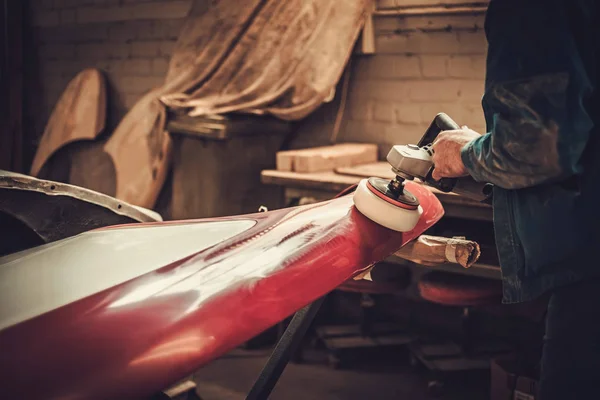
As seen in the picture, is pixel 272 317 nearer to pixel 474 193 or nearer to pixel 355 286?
pixel 474 193

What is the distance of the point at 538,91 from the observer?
1.09m

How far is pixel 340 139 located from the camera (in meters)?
3.84

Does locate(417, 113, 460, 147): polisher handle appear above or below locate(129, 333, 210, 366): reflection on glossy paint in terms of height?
above

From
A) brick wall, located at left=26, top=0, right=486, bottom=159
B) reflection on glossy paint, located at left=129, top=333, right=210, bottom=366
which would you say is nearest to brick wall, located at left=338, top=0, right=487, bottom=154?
brick wall, located at left=26, top=0, right=486, bottom=159

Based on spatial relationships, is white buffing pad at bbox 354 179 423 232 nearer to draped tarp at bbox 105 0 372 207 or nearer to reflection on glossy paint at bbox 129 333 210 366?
reflection on glossy paint at bbox 129 333 210 366

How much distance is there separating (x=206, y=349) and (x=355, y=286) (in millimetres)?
2078

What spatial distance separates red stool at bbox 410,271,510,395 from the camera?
2.69 m

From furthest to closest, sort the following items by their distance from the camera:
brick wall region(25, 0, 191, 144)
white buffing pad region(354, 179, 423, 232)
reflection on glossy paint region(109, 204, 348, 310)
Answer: brick wall region(25, 0, 191, 144) < white buffing pad region(354, 179, 423, 232) < reflection on glossy paint region(109, 204, 348, 310)

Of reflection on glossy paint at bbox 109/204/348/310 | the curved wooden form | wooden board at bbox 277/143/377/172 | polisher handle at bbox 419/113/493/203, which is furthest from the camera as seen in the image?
wooden board at bbox 277/143/377/172

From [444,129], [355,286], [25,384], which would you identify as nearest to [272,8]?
[355,286]

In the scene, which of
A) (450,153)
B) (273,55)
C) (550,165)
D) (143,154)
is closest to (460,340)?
(273,55)

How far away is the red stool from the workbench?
2.8 inches

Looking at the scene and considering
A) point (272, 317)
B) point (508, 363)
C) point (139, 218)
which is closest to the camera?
point (272, 317)

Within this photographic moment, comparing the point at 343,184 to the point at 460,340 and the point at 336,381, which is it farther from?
the point at 460,340
